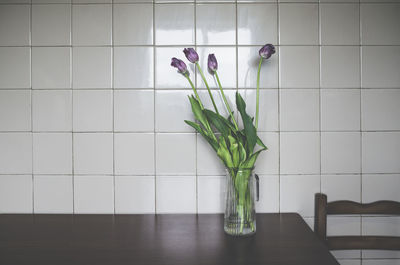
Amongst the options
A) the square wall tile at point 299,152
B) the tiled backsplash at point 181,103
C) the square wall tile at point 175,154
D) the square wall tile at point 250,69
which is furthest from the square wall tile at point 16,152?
the square wall tile at point 299,152

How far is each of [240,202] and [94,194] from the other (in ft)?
2.20

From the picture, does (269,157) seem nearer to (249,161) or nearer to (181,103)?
(249,161)

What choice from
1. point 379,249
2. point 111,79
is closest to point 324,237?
point 379,249

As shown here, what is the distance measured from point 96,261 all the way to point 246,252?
44cm

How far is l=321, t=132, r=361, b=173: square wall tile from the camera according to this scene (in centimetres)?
132

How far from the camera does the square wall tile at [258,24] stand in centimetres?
131

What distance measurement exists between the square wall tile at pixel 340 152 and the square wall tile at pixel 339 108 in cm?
4

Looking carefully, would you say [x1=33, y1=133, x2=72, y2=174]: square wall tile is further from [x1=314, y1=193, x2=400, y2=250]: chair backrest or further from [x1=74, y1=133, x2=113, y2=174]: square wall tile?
[x1=314, y1=193, x2=400, y2=250]: chair backrest

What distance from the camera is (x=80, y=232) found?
1104mm

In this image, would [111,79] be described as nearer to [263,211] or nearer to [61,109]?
[61,109]

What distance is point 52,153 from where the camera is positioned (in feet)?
4.37

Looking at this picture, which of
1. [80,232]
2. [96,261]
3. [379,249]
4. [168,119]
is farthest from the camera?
[168,119]

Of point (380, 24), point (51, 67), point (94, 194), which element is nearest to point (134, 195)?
point (94, 194)

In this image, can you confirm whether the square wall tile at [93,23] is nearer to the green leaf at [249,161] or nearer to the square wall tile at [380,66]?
the green leaf at [249,161]
